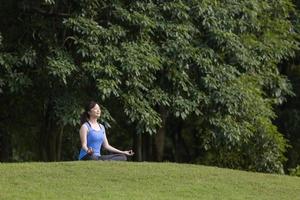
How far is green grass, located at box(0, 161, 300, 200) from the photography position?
28.0 feet

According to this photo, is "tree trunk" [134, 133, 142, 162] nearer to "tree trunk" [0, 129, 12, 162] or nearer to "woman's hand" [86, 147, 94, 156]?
"tree trunk" [0, 129, 12, 162]

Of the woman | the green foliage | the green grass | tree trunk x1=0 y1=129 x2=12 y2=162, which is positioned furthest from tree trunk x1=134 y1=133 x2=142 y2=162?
the woman

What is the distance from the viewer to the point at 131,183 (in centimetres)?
927

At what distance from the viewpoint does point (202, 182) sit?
9734mm

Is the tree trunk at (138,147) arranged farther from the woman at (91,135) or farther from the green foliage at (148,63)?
the woman at (91,135)

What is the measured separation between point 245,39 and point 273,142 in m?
2.53

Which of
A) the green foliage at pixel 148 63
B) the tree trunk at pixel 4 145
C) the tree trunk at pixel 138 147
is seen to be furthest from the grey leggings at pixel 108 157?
the tree trunk at pixel 4 145

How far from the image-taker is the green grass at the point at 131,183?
8.55m

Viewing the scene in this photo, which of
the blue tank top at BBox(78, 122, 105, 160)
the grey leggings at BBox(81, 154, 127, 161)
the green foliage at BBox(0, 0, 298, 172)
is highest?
the green foliage at BBox(0, 0, 298, 172)

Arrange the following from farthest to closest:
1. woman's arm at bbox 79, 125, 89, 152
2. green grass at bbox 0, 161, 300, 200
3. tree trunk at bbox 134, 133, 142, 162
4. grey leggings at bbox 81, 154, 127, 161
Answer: tree trunk at bbox 134, 133, 142, 162, grey leggings at bbox 81, 154, 127, 161, woman's arm at bbox 79, 125, 89, 152, green grass at bbox 0, 161, 300, 200

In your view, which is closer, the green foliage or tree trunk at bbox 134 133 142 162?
the green foliage

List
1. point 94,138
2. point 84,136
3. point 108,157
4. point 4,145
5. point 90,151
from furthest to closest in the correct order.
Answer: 1. point 4,145
2. point 108,157
3. point 90,151
4. point 94,138
5. point 84,136

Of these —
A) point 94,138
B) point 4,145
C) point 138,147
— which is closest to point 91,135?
point 94,138

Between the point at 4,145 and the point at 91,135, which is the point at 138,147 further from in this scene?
the point at 91,135
